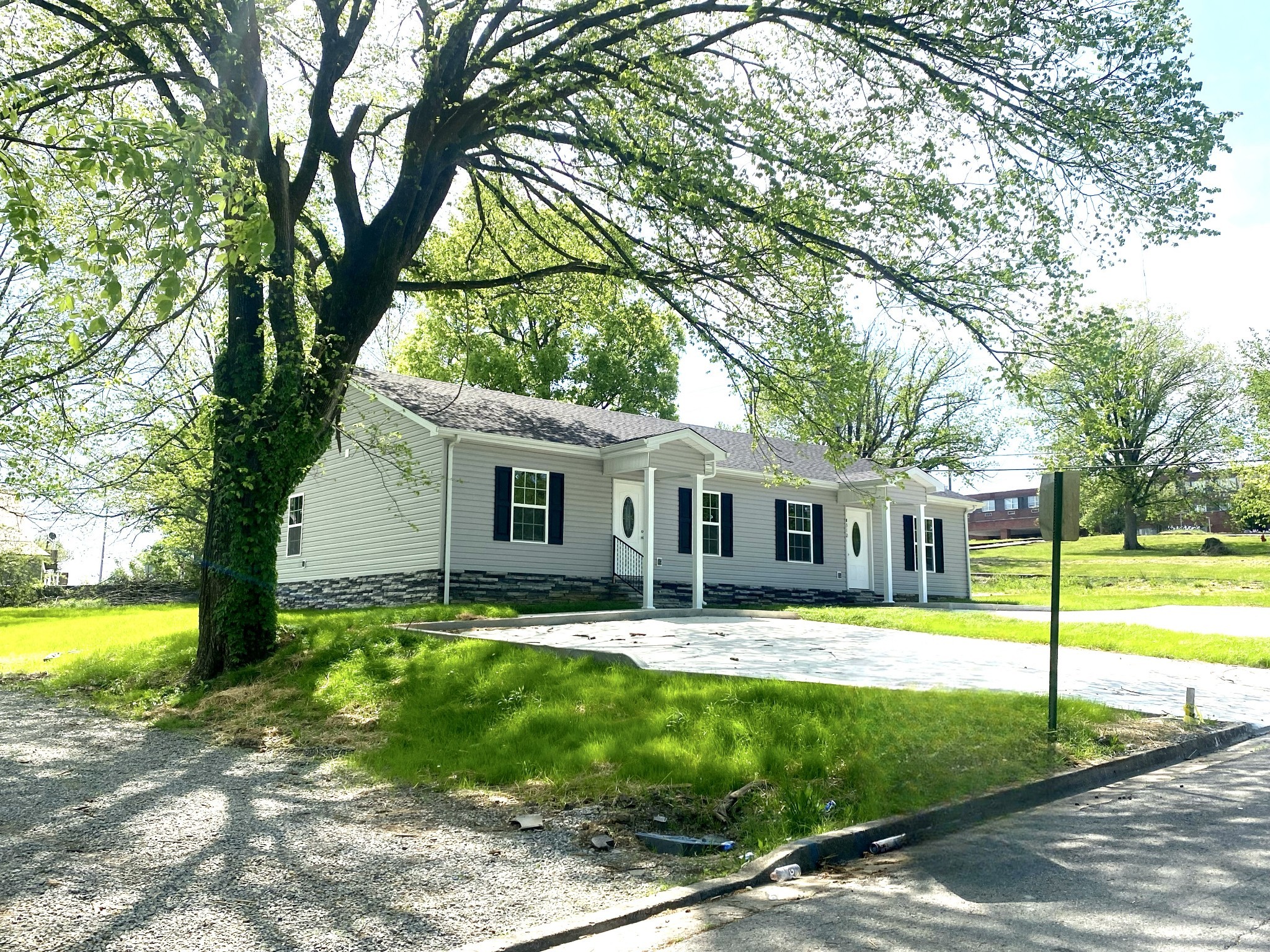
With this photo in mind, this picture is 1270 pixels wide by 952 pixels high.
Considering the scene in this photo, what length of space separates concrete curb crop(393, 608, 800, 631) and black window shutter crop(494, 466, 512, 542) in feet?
7.36

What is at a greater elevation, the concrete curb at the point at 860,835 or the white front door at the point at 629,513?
the white front door at the point at 629,513

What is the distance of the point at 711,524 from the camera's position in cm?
2220

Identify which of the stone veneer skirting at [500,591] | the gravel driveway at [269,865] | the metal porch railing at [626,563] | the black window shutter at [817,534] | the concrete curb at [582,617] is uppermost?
the black window shutter at [817,534]

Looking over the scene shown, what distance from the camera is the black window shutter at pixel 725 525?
22359 mm

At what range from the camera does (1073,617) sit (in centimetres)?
2006

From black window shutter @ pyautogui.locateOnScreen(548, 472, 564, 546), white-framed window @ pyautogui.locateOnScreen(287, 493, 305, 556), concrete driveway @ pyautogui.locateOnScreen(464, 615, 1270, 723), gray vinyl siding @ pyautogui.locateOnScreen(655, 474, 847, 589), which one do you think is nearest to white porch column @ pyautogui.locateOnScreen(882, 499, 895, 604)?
gray vinyl siding @ pyautogui.locateOnScreen(655, 474, 847, 589)

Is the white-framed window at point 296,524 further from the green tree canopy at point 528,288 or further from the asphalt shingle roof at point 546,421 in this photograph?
the green tree canopy at point 528,288

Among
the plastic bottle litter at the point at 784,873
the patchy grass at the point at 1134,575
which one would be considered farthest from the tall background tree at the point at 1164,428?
the plastic bottle litter at the point at 784,873

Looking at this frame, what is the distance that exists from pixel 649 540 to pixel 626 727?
11.4 meters

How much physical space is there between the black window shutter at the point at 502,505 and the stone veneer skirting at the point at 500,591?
82 cm

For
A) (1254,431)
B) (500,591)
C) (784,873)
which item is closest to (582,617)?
(500,591)

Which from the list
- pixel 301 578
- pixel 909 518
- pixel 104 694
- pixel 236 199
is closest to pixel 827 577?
pixel 909 518

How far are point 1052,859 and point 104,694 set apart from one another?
11.3 meters

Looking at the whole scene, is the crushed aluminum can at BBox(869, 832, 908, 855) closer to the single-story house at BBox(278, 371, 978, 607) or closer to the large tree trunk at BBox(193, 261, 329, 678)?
the large tree trunk at BBox(193, 261, 329, 678)
